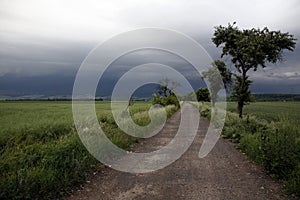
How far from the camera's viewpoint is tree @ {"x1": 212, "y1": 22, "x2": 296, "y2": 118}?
894 inches

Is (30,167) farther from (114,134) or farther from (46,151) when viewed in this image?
(114,134)

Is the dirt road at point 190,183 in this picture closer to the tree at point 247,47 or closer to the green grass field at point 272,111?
the green grass field at point 272,111

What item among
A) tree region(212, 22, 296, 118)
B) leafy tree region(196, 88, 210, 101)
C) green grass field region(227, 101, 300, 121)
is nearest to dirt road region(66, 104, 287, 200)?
green grass field region(227, 101, 300, 121)

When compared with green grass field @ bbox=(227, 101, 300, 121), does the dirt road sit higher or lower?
higher

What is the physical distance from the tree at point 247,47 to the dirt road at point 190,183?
54.1ft

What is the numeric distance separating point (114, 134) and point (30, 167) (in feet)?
16.3

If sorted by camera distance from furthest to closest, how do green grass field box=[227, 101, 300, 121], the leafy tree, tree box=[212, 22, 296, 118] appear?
the leafy tree
green grass field box=[227, 101, 300, 121]
tree box=[212, 22, 296, 118]

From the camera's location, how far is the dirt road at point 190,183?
5578 millimetres

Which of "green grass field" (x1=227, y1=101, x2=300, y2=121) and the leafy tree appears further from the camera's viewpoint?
the leafy tree

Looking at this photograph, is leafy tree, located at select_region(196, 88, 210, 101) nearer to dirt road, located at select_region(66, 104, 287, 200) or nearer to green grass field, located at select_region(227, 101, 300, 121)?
green grass field, located at select_region(227, 101, 300, 121)

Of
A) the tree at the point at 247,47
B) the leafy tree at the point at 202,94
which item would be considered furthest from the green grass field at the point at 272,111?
the leafy tree at the point at 202,94

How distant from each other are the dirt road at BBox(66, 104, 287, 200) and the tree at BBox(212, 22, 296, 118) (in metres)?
16.5

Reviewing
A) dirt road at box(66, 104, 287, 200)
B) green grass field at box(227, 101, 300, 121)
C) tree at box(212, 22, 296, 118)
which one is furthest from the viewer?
green grass field at box(227, 101, 300, 121)

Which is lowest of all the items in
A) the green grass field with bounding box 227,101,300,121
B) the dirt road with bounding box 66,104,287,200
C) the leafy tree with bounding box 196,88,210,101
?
the green grass field with bounding box 227,101,300,121
